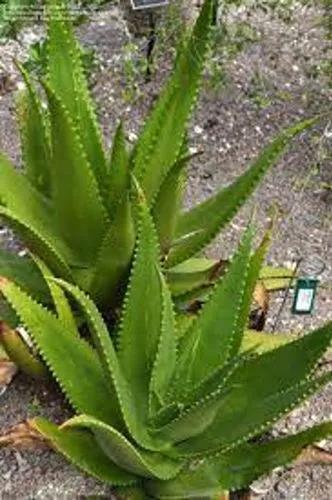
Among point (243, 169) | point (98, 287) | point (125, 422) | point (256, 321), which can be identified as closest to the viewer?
point (125, 422)

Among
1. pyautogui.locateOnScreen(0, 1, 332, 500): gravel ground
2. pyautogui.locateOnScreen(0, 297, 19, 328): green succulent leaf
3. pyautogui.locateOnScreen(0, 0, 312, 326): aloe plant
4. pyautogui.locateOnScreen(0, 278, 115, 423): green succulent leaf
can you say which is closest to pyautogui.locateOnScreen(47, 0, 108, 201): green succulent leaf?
pyautogui.locateOnScreen(0, 0, 312, 326): aloe plant

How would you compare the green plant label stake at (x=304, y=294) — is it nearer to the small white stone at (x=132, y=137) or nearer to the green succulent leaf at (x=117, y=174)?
the green succulent leaf at (x=117, y=174)

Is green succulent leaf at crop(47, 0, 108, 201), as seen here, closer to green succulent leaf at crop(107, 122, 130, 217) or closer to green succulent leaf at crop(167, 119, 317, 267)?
green succulent leaf at crop(107, 122, 130, 217)

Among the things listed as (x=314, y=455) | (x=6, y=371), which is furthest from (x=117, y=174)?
(x=314, y=455)

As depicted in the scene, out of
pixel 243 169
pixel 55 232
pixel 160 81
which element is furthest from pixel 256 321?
pixel 160 81

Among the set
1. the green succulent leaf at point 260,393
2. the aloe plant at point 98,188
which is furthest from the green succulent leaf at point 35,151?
the green succulent leaf at point 260,393

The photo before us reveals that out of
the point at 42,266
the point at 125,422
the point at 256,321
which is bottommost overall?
the point at 256,321

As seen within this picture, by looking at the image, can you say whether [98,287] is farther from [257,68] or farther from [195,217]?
[257,68]

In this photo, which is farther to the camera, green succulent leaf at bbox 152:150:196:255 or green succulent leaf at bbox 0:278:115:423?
green succulent leaf at bbox 152:150:196:255
